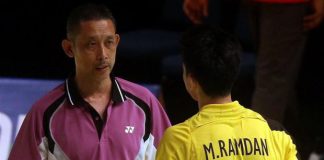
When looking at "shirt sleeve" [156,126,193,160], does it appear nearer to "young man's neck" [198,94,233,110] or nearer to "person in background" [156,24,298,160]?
"person in background" [156,24,298,160]

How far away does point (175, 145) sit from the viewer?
275 centimetres

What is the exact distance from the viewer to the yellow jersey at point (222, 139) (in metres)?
2.76

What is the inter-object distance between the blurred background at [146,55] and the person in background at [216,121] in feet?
6.77

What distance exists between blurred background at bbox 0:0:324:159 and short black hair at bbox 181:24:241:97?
2.07 meters

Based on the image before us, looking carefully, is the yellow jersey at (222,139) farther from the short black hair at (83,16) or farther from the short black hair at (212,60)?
the short black hair at (83,16)

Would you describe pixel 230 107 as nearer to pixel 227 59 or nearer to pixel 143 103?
pixel 227 59

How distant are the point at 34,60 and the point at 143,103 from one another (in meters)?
3.12

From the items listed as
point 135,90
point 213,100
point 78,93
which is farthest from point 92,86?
point 213,100

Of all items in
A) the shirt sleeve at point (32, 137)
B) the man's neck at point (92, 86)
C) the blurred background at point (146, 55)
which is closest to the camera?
the shirt sleeve at point (32, 137)

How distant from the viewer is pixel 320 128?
575 cm

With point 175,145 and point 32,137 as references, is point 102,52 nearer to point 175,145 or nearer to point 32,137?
point 32,137

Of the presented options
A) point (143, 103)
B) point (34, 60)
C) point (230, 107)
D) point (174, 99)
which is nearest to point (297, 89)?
point (174, 99)

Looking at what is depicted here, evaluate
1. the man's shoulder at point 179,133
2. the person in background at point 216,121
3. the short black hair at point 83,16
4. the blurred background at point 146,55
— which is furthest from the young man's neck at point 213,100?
the blurred background at point 146,55

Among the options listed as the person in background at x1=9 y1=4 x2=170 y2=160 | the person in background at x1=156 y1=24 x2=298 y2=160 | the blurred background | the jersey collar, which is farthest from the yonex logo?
the blurred background
